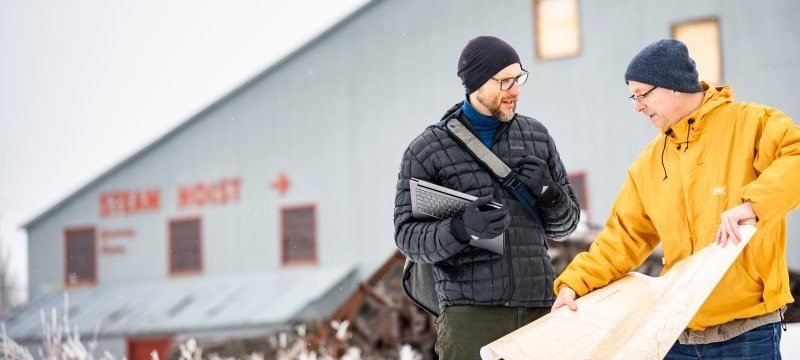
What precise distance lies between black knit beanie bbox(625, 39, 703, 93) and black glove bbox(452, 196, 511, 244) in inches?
28.0

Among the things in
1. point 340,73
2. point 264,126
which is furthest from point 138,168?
point 340,73

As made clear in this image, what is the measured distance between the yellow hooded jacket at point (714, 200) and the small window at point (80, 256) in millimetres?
21848

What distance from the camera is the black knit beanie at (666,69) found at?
11.6 ft

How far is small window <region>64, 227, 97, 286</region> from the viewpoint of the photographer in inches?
941

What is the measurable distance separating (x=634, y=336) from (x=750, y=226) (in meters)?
0.53

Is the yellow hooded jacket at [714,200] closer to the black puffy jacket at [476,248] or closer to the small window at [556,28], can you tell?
the black puffy jacket at [476,248]

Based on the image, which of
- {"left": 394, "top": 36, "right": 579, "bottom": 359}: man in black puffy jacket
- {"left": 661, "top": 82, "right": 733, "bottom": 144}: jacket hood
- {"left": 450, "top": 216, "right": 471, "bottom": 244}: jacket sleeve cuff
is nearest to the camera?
{"left": 661, "top": 82, "right": 733, "bottom": 144}: jacket hood

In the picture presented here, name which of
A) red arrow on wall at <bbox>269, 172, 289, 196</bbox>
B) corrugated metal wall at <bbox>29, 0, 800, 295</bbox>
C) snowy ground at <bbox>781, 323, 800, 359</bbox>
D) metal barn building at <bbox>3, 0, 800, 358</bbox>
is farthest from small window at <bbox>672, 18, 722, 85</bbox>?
snowy ground at <bbox>781, 323, 800, 359</bbox>

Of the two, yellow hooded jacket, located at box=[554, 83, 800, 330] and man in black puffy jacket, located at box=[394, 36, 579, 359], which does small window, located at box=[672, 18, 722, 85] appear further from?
yellow hooded jacket, located at box=[554, 83, 800, 330]

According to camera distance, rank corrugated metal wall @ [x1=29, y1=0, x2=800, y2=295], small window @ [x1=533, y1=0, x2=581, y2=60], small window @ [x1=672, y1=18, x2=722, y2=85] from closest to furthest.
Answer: small window @ [x1=672, y1=18, x2=722, y2=85], corrugated metal wall @ [x1=29, y1=0, x2=800, y2=295], small window @ [x1=533, y1=0, x2=581, y2=60]

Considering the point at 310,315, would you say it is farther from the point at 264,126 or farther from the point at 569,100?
the point at 569,100

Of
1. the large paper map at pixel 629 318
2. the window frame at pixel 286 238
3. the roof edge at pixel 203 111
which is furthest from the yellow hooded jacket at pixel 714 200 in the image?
the roof edge at pixel 203 111

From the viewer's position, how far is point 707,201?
3428mm

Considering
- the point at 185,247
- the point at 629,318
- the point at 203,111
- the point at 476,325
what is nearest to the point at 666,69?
the point at 629,318
